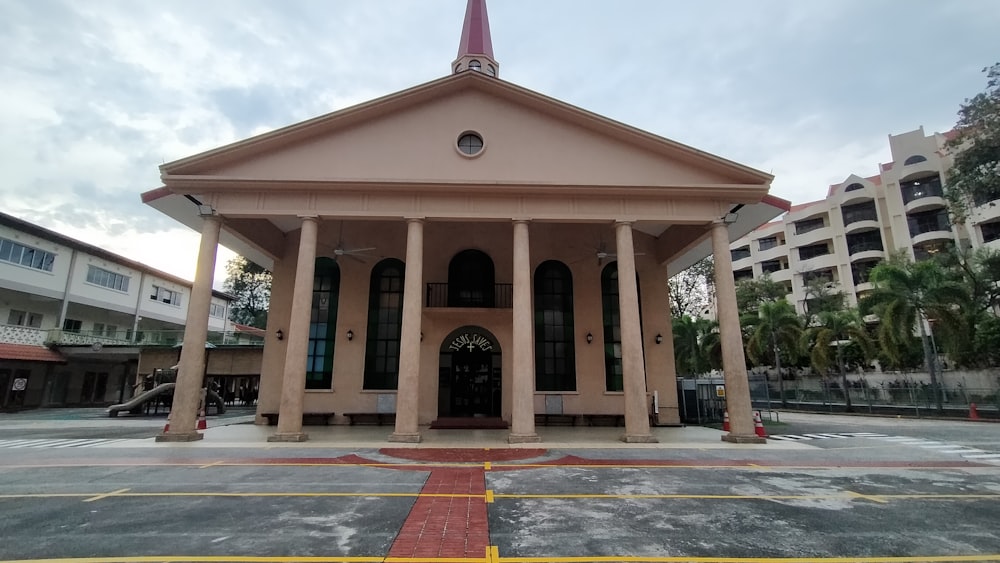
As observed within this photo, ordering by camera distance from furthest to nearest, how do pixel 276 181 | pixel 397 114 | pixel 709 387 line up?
pixel 709 387, pixel 397 114, pixel 276 181

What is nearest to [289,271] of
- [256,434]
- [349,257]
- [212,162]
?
[349,257]

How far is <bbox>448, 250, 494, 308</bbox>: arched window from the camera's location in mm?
17156

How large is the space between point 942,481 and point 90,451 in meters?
16.9

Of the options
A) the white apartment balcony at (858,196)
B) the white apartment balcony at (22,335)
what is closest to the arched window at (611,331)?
the white apartment balcony at (22,335)

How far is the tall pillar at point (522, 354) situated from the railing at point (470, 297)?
397cm

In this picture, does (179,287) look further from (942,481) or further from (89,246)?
(942,481)

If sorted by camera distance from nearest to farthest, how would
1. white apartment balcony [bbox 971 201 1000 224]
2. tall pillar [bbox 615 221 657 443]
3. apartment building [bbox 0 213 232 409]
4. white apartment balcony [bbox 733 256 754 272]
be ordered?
tall pillar [bbox 615 221 657 443]
apartment building [bbox 0 213 232 409]
white apartment balcony [bbox 971 201 1000 224]
white apartment balcony [bbox 733 256 754 272]

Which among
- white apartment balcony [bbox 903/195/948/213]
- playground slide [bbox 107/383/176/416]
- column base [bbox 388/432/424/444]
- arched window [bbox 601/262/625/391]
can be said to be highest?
white apartment balcony [bbox 903/195/948/213]

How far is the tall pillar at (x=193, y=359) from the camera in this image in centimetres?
1196

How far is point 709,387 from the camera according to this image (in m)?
21.0

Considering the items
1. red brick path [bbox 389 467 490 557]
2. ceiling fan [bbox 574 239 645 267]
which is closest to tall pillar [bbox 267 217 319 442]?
red brick path [bbox 389 467 490 557]

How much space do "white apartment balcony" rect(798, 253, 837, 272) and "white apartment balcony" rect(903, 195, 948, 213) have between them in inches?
287

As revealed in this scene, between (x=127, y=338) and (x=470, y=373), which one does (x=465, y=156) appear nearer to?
(x=470, y=373)

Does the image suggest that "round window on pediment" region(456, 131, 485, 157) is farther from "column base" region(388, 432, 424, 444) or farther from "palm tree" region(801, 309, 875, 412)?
"palm tree" region(801, 309, 875, 412)
